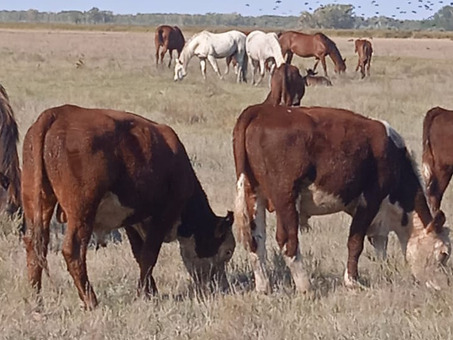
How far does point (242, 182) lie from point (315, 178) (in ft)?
1.84

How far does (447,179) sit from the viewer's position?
10.1m

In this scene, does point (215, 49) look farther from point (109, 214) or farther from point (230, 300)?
point (230, 300)

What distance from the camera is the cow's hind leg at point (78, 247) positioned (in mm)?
6109

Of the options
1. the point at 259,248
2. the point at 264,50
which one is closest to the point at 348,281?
the point at 259,248

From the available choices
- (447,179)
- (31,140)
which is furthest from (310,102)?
(31,140)

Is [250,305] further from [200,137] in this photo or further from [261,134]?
[200,137]

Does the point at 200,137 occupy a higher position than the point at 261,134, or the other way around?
the point at 261,134

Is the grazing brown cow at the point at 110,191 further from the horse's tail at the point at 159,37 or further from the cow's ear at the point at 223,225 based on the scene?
the horse's tail at the point at 159,37

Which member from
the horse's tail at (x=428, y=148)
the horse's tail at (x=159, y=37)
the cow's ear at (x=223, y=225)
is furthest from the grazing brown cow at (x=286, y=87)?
the horse's tail at (x=159, y=37)

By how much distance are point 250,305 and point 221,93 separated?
1638cm

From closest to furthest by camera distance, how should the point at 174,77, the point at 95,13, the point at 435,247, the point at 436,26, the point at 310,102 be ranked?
the point at 435,247, the point at 310,102, the point at 174,77, the point at 436,26, the point at 95,13

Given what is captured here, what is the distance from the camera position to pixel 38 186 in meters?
6.21

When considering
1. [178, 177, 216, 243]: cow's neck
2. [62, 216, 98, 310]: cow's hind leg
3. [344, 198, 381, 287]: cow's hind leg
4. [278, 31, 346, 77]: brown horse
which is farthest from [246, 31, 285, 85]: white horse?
[62, 216, 98, 310]: cow's hind leg

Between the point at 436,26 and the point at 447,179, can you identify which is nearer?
the point at 447,179
